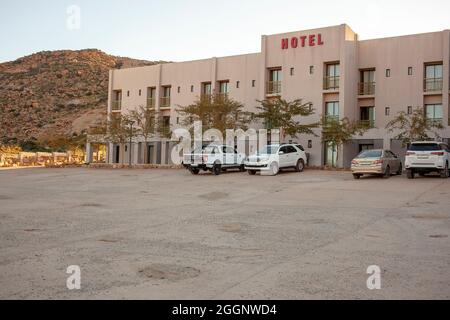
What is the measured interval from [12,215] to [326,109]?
95.4ft

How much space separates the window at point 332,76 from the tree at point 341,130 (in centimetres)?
378

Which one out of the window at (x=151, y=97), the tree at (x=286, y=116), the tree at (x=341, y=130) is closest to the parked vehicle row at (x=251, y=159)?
the tree at (x=341, y=130)

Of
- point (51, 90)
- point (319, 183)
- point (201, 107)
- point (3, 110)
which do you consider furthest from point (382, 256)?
point (51, 90)

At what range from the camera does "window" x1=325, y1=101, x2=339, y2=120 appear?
3613cm

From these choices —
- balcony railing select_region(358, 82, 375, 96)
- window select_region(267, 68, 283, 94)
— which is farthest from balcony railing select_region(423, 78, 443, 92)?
window select_region(267, 68, 283, 94)

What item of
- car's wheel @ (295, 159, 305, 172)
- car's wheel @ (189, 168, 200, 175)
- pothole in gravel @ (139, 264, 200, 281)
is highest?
car's wheel @ (295, 159, 305, 172)

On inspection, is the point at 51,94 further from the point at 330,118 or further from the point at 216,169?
the point at 216,169

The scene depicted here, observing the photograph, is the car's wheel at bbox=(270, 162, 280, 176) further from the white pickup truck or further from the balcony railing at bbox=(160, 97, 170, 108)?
the balcony railing at bbox=(160, 97, 170, 108)

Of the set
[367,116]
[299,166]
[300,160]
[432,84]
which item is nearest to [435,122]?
[432,84]

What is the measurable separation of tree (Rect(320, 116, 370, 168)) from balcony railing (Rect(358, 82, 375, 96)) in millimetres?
3951

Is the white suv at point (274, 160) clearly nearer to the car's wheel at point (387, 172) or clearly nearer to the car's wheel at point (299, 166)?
the car's wheel at point (299, 166)

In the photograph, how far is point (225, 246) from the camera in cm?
815

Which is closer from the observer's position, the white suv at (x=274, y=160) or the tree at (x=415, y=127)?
the white suv at (x=274, y=160)

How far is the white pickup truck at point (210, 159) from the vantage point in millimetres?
27250
